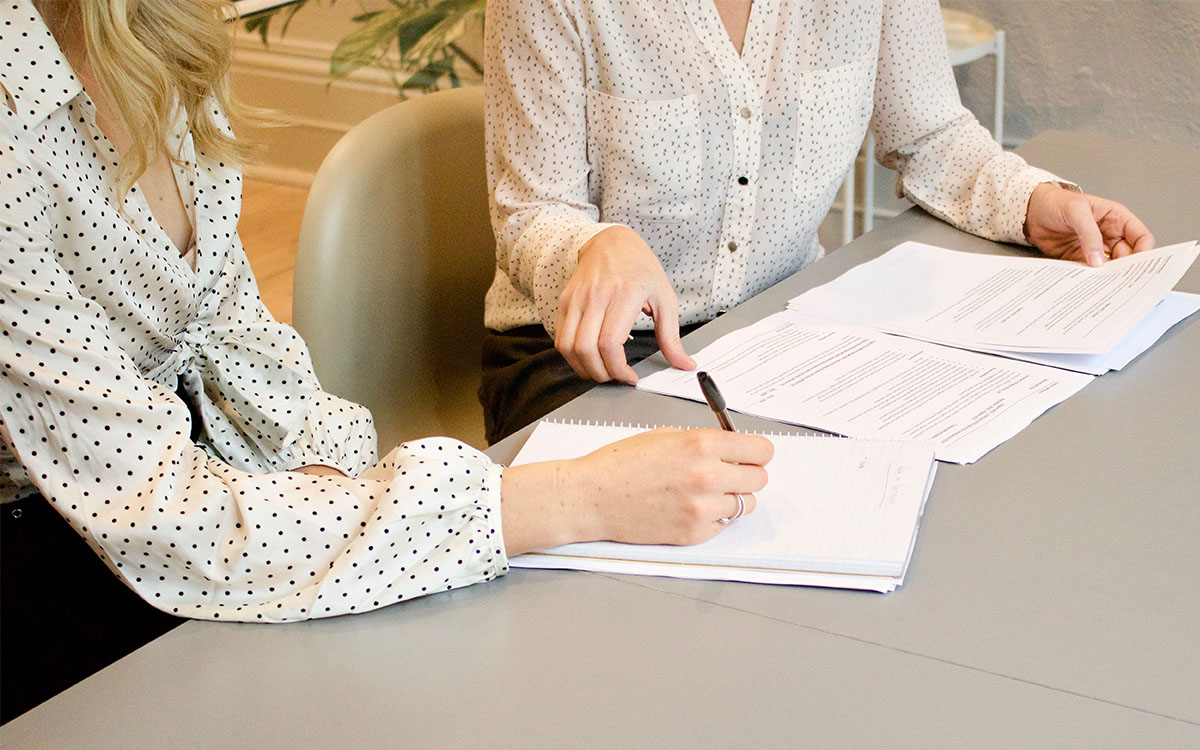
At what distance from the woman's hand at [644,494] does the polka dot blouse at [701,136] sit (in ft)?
1.34

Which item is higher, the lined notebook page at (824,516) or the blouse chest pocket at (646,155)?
the blouse chest pocket at (646,155)

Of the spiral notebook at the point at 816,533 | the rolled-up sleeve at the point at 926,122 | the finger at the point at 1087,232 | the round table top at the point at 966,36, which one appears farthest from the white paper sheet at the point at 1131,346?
the round table top at the point at 966,36

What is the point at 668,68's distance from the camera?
122cm

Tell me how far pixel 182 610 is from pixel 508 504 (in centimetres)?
22

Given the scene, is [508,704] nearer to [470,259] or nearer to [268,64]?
[470,259]

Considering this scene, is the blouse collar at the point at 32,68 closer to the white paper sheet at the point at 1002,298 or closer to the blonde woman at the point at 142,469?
the blonde woman at the point at 142,469

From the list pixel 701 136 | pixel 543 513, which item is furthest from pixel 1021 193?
pixel 543 513

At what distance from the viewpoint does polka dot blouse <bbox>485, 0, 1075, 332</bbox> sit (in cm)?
121

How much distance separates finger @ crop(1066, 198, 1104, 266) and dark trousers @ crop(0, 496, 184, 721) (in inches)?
38.9

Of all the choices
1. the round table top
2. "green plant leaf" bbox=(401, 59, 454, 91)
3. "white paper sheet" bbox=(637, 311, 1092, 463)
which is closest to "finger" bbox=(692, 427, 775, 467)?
"white paper sheet" bbox=(637, 311, 1092, 463)

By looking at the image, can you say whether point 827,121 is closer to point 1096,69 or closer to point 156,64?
point 156,64

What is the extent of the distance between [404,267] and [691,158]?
38 centimetres

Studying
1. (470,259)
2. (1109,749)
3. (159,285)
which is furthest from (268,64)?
(1109,749)

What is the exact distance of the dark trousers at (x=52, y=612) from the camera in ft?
2.83
